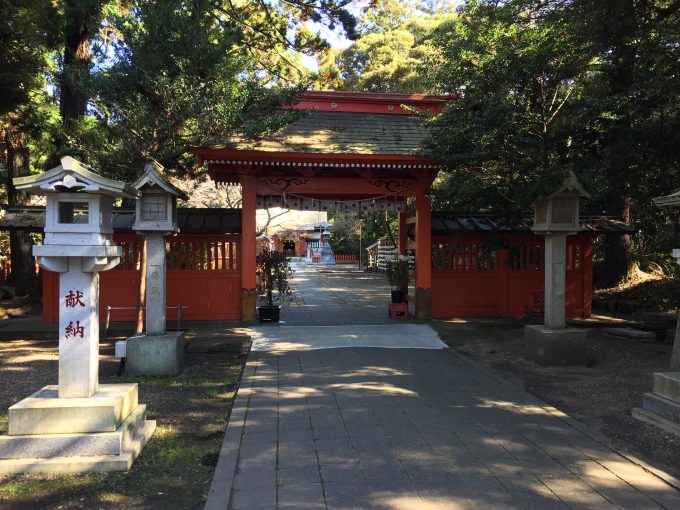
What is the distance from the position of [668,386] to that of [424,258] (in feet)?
23.3

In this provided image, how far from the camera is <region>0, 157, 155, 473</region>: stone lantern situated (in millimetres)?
4004

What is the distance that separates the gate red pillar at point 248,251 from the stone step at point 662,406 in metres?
8.02

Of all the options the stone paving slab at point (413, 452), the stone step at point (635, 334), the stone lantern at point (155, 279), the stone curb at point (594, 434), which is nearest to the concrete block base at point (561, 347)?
the stone curb at point (594, 434)

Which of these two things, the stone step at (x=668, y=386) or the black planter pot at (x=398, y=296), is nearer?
the stone step at (x=668, y=386)

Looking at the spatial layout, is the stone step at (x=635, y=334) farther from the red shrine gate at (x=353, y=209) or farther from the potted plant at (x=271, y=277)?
the potted plant at (x=271, y=277)

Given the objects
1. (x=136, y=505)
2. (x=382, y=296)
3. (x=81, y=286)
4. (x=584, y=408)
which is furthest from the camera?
(x=382, y=296)

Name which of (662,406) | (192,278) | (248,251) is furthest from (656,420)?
(192,278)

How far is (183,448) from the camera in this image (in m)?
4.49

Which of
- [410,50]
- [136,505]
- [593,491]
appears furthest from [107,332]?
[410,50]

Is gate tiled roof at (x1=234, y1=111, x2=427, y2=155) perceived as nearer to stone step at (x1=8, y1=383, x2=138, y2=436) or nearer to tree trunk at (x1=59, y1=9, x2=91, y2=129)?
tree trunk at (x1=59, y1=9, x2=91, y2=129)

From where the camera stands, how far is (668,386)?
197 inches

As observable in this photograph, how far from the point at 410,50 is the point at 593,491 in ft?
98.8

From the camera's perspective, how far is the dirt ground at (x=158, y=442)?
3.53 meters

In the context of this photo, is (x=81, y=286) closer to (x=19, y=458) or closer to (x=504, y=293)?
(x=19, y=458)
